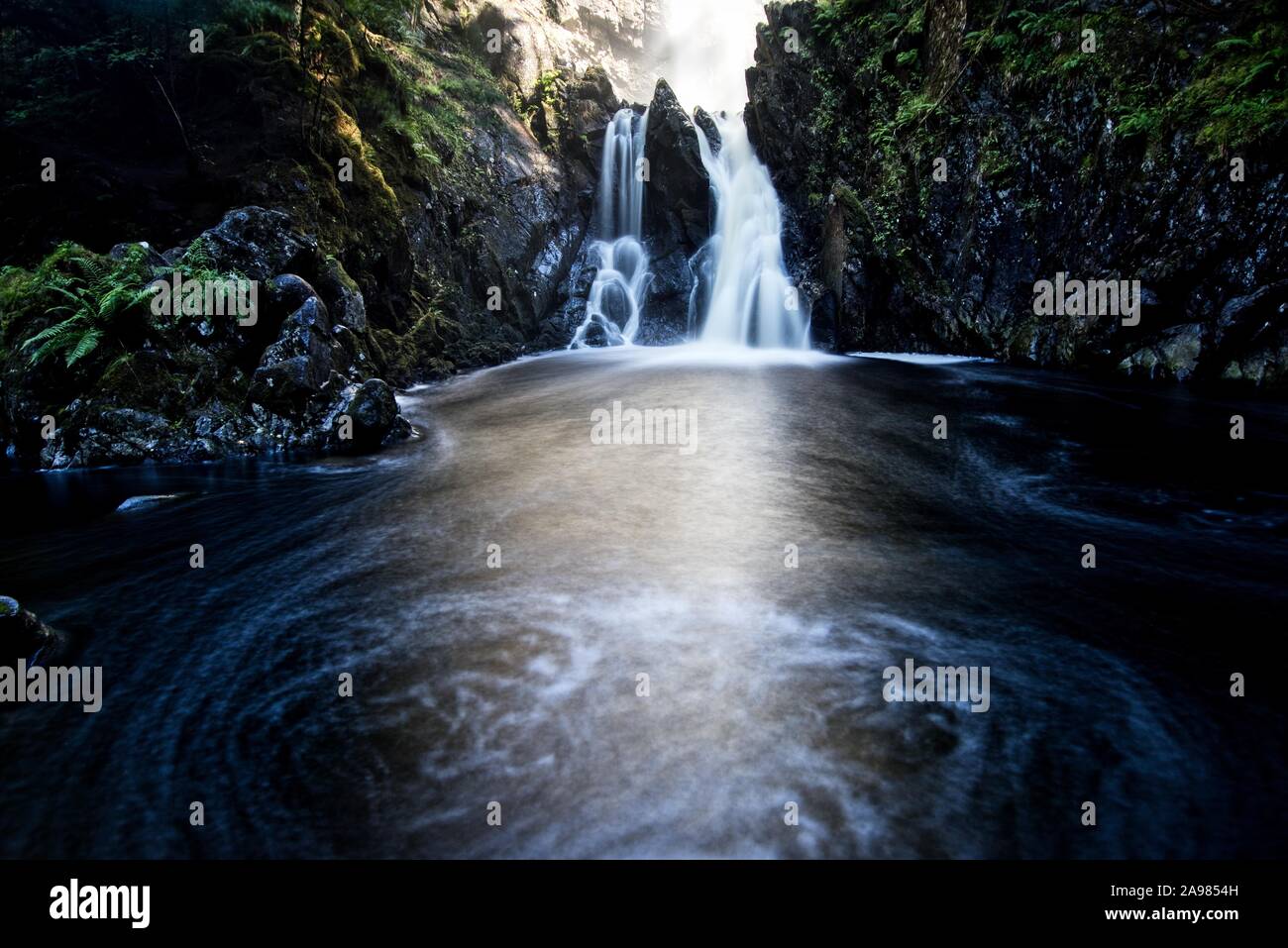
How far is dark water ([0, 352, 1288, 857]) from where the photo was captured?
8.35 ft

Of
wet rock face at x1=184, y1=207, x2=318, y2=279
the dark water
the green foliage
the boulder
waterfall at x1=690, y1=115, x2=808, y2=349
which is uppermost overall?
waterfall at x1=690, y1=115, x2=808, y2=349

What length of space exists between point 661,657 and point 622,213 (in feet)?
80.2

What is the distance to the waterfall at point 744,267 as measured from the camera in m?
20.5

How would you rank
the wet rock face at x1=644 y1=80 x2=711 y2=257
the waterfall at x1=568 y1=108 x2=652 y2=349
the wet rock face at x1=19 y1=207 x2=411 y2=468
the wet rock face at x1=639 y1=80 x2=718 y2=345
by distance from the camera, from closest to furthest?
the wet rock face at x1=19 y1=207 x2=411 y2=468, the wet rock face at x1=639 y1=80 x2=718 y2=345, the wet rock face at x1=644 y1=80 x2=711 y2=257, the waterfall at x1=568 y1=108 x2=652 y2=349

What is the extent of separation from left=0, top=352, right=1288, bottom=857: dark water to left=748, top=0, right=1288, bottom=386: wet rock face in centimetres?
575

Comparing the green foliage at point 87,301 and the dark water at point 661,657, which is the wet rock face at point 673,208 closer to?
the green foliage at point 87,301

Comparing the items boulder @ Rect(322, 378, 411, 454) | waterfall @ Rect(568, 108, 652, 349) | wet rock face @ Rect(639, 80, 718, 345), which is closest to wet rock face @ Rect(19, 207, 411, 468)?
boulder @ Rect(322, 378, 411, 454)

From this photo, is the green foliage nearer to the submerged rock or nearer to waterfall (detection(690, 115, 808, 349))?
the submerged rock

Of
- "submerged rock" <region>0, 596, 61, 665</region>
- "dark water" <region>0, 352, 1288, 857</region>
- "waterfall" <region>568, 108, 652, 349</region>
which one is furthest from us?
"waterfall" <region>568, 108, 652, 349</region>

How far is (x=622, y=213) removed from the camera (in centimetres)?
2497

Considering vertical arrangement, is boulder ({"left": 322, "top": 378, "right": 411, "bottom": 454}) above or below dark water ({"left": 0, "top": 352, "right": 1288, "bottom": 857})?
above

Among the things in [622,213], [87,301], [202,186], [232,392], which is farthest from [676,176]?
[87,301]

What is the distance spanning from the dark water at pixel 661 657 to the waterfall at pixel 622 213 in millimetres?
17862
